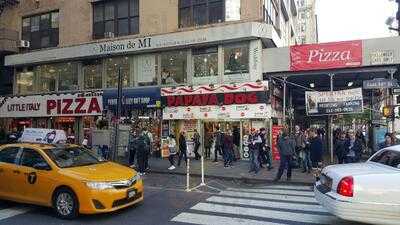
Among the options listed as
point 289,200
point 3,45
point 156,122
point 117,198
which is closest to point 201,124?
point 156,122

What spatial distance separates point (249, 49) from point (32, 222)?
1410 centimetres

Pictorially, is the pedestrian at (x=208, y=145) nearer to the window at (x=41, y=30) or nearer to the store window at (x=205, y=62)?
the store window at (x=205, y=62)

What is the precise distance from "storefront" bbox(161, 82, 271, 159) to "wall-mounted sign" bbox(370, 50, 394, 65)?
4.64 meters

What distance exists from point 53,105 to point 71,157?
17692 mm

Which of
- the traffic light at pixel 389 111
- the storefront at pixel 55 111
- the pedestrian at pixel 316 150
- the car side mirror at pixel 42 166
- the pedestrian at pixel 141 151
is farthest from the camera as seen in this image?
the storefront at pixel 55 111

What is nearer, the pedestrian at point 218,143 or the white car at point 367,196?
the white car at point 367,196

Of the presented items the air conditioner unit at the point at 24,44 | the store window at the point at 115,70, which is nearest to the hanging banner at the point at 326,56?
the store window at the point at 115,70

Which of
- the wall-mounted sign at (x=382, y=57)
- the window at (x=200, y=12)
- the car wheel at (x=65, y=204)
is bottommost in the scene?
the car wheel at (x=65, y=204)

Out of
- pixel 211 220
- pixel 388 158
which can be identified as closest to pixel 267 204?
pixel 211 220

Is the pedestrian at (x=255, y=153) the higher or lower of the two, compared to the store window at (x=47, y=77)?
lower

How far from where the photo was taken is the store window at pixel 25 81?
2800cm

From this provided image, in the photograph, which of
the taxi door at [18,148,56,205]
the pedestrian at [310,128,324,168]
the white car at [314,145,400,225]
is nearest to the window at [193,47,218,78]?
the pedestrian at [310,128,324,168]

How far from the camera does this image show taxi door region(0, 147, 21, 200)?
959cm

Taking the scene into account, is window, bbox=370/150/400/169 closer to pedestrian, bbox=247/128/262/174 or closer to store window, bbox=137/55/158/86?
pedestrian, bbox=247/128/262/174
